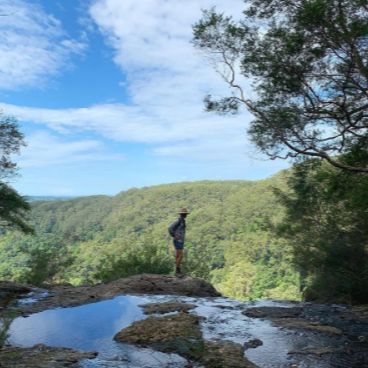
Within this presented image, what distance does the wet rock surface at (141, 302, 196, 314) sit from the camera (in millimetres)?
9680

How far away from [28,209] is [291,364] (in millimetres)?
15202

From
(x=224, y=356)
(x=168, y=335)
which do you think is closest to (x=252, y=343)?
(x=224, y=356)

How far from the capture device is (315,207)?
25.5 metres

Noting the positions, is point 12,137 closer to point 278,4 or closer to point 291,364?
point 278,4

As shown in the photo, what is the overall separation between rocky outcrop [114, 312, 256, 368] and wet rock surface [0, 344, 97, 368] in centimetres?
104

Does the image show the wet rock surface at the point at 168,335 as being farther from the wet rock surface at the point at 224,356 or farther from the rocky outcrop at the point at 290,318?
the rocky outcrop at the point at 290,318

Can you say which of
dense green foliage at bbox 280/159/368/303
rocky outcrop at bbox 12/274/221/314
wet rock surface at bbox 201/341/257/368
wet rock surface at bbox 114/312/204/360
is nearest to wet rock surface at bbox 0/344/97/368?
wet rock surface at bbox 114/312/204/360

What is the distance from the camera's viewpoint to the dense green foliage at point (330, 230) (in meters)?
13.4

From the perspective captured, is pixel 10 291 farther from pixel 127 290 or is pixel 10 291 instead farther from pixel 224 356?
pixel 224 356

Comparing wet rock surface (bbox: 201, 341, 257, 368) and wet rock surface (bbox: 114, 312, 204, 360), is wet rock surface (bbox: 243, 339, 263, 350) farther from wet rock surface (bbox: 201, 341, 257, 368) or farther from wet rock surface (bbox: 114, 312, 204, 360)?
wet rock surface (bbox: 114, 312, 204, 360)

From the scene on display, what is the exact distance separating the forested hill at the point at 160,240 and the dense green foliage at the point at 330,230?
3844 mm

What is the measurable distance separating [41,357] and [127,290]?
638 cm

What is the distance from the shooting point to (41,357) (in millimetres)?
6219

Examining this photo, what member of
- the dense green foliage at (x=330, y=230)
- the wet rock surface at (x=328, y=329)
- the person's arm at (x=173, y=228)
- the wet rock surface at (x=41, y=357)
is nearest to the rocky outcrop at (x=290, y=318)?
the wet rock surface at (x=328, y=329)
